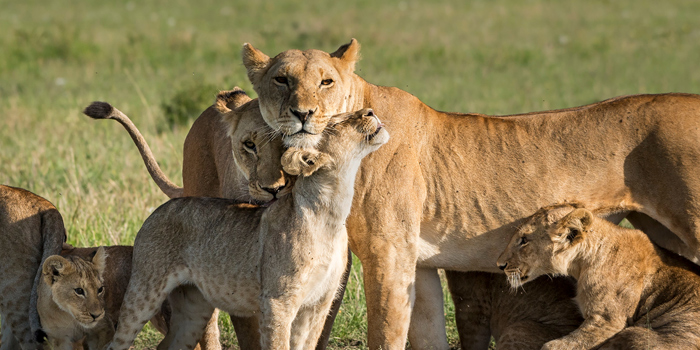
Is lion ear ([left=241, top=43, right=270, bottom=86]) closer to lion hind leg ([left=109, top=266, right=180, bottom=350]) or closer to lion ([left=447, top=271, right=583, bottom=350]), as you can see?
lion hind leg ([left=109, top=266, right=180, bottom=350])

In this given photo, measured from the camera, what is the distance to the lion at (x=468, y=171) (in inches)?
164

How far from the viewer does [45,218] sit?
4305 mm

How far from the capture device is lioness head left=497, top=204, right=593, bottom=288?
4191mm

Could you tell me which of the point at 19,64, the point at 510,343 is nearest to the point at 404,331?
the point at 510,343

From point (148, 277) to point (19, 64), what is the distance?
11.3 metres

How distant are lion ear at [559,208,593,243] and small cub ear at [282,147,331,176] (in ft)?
4.28

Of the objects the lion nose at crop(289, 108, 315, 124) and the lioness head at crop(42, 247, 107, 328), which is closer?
the lion nose at crop(289, 108, 315, 124)

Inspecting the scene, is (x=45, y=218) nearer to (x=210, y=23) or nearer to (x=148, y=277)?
(x=148, y=277)

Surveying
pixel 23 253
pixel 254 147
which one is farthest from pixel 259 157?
pixel 23 253

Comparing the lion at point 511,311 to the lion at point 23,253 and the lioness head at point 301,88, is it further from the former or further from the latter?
the lion at point 23,253

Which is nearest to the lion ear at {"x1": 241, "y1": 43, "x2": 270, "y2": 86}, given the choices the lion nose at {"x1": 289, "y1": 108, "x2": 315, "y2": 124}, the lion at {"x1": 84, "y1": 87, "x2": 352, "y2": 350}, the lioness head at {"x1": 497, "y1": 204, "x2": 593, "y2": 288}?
the lion at {"x1": 84, "y1": 87, "x2": 352, "y2": 350}

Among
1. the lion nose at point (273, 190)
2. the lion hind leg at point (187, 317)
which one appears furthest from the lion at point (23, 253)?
the lion nose at point (273, 190)

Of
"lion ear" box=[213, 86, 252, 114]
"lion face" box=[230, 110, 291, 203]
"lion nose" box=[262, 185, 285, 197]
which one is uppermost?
"lion ear" box=[213, 86, 252, 114]

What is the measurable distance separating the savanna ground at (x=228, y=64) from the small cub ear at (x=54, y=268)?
110 cm
